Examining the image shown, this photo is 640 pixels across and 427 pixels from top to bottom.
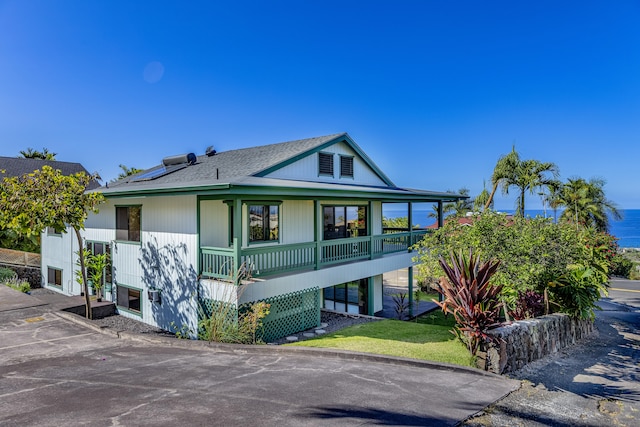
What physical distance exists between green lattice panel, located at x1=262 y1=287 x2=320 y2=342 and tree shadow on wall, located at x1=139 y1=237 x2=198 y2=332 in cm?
244

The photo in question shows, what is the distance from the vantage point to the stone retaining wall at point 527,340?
27.9 feet

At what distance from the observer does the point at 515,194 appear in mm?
28922

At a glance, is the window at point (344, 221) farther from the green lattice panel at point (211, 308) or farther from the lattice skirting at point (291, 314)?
the green lattice panel at point (211, 308)

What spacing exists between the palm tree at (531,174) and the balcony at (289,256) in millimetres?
16762

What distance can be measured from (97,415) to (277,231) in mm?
8541

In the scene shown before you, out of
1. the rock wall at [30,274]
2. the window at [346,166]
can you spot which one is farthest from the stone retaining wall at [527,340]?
the rock wall at [30,274]

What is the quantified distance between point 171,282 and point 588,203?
115 feet

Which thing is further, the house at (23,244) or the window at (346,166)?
the house at (23,244)

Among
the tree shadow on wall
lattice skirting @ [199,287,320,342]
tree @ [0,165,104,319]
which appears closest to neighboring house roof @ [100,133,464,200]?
tree @ [0,165,104,319]

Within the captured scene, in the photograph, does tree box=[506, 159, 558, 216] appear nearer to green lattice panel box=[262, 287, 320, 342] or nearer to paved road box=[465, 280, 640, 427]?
paved road box=[465, 280, 640, 427]

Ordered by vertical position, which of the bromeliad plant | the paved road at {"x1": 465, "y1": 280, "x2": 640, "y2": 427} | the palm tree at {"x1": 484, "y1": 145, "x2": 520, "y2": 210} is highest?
the palm tree at {"x1": 484, "y1": 145, "x2": 520, "y2": 210}

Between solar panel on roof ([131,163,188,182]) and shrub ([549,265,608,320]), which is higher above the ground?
solar panel on roof ([131,163,188,182])

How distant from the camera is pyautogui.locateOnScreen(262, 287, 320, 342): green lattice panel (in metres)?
11.9

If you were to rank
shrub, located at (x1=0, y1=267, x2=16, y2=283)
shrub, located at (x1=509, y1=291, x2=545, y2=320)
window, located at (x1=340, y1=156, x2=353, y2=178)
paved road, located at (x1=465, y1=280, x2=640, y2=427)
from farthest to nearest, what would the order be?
shrub, located at (x1=0, y1=267, x2=16, y2=283) < window, located at (x1=340, y1=156, x2=353, y2=178) < shrub, located at (x1=509, y1=291, x2=545, y2=320) < paved road, located at (x1=465, y1=280, x2=640, y2=427)
